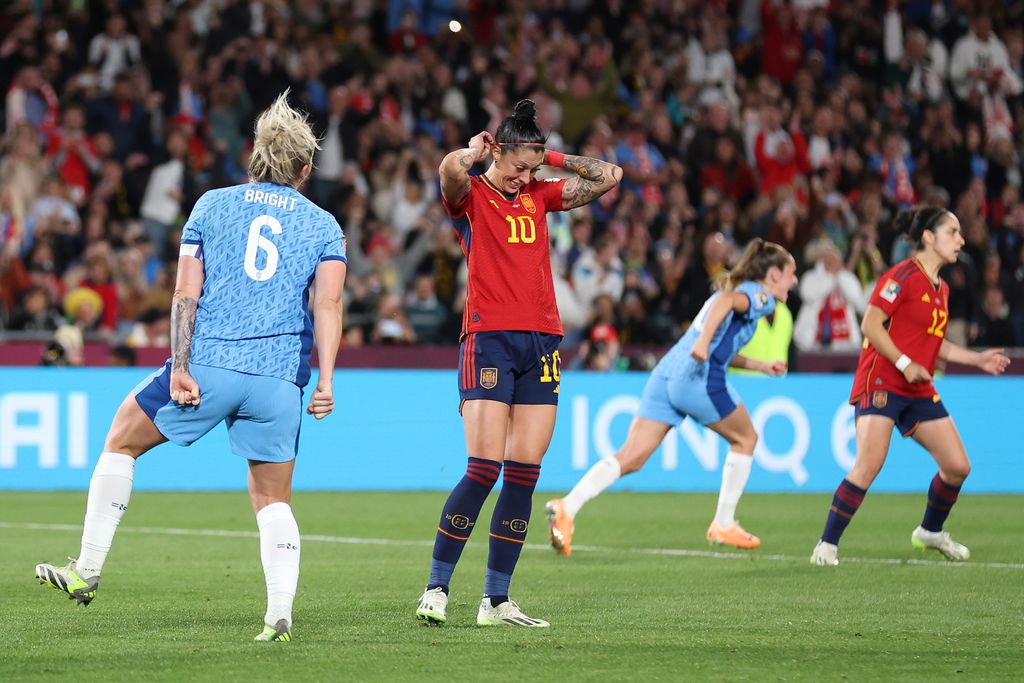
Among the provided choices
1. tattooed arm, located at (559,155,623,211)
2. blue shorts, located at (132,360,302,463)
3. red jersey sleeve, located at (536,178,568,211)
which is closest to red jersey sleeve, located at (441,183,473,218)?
red jersey sleeve, located at (536,178,568,211)

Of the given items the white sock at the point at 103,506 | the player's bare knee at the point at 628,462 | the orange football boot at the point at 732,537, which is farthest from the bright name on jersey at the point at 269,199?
the orange football boot at the point at 732,537

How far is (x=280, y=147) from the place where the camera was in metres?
6.85

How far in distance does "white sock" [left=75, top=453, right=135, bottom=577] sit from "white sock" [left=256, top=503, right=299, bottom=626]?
647 mm

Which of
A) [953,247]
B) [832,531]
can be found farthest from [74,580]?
[953,247]

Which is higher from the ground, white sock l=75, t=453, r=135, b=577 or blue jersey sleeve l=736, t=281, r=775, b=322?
blue jersey sleeve l=736, t=281, r=775, b=322

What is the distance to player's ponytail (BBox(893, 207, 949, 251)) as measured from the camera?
10602 mm

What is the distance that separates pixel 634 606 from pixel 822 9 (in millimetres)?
18654

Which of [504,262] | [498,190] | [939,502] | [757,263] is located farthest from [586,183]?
[939,502]

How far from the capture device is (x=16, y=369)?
1562 cm

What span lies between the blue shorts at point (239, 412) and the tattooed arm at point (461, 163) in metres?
1.21

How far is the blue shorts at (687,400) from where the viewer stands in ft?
37.8

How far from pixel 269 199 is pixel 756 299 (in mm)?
5389

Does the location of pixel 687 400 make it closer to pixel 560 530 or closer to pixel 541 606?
pixel 560 530

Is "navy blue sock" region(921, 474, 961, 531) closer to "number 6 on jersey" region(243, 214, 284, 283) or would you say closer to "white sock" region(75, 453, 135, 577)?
"number 6 on jersey" region(243, 214, 284, 283)
